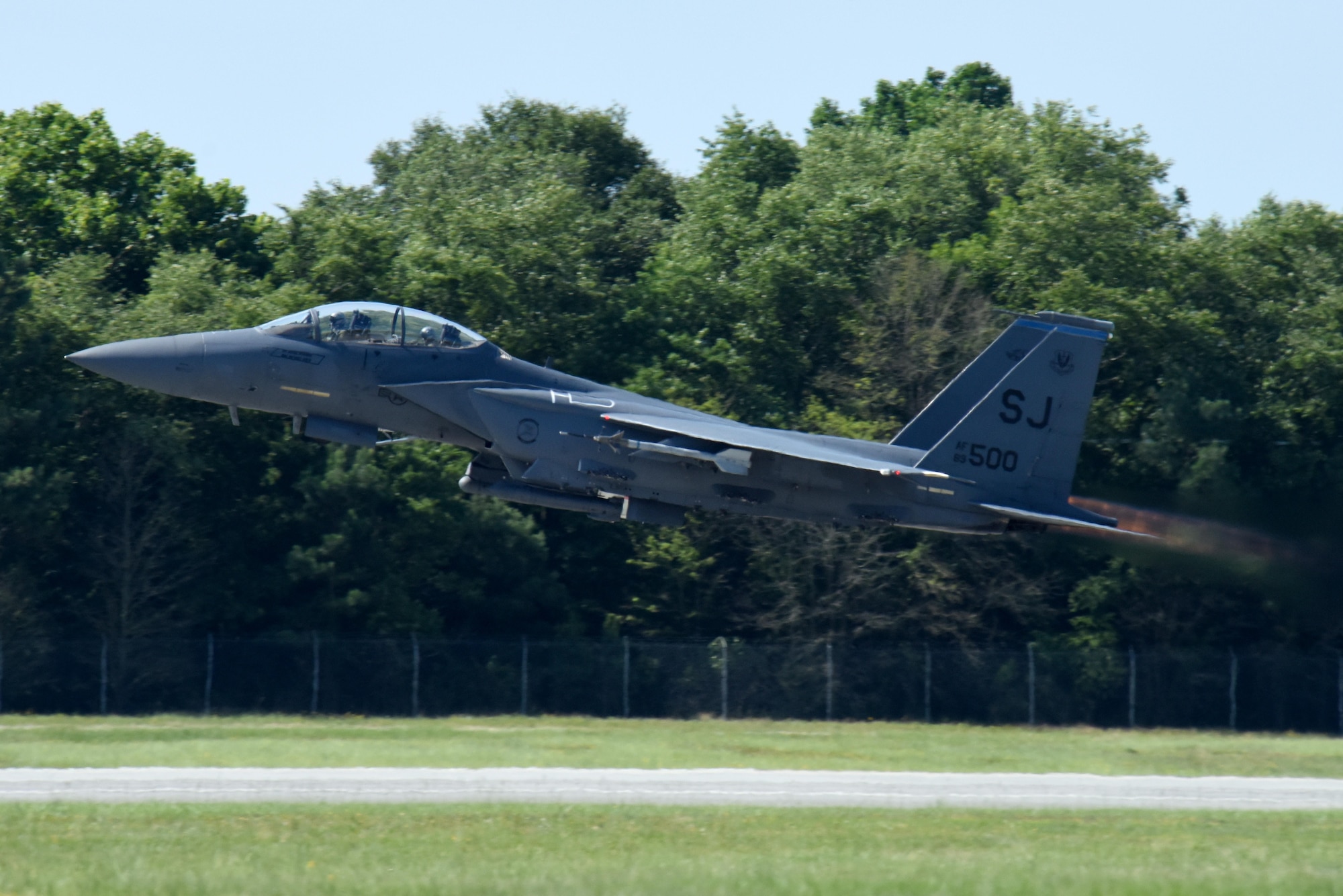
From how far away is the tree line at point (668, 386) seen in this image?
35938 mm

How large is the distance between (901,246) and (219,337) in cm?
2578

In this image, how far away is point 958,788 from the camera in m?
21.2

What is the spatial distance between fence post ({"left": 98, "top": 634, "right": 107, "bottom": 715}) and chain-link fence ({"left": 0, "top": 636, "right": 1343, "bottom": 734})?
106mm

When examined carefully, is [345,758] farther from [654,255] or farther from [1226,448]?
[654,255]

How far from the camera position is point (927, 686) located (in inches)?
1366

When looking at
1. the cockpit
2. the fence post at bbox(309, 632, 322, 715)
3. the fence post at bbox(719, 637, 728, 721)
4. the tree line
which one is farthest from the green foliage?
the cockpit

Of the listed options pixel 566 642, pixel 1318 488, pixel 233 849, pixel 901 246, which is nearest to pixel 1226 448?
pixel 1318 488

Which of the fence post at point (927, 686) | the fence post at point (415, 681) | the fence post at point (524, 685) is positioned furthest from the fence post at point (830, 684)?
the fence post at point (415, 681)

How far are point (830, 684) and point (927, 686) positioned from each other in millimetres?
2221

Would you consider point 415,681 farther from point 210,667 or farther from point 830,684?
point 830,684

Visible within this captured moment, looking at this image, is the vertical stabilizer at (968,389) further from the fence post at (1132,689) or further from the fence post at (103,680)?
the fence post at (103,680)

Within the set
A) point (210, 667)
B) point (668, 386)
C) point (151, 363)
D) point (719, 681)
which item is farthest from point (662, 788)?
point (668, 386)

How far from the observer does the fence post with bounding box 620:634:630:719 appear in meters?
34.2

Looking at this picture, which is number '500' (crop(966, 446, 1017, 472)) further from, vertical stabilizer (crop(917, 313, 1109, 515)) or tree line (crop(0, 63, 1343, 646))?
tree line (crop(0, 63, 1343, 646))
